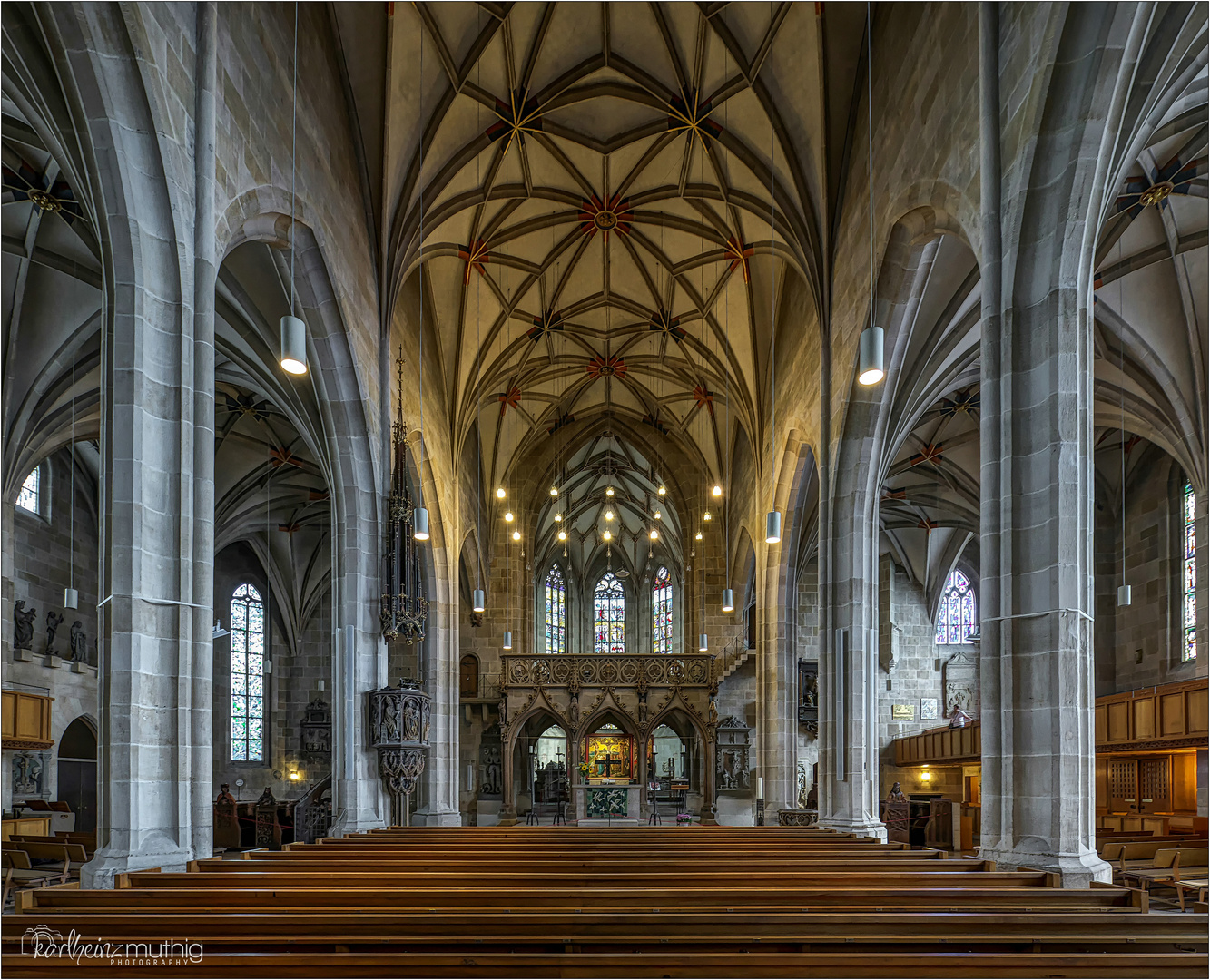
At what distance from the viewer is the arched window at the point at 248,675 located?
3238cm

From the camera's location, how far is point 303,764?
33.4 m

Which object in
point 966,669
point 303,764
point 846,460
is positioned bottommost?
point 303,764

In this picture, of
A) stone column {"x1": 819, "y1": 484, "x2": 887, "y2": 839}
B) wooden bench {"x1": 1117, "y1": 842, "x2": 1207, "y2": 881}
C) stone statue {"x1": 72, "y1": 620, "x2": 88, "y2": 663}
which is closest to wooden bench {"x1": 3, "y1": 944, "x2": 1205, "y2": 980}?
wooden bench {"x1": 1117, "y1": 842, "x2": 1207, "y2": 881}

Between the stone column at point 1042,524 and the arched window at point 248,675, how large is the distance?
94.8 ft

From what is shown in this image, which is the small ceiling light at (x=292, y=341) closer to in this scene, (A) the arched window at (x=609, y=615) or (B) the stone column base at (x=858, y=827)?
(B) the stone column base at (x=858, y=827)

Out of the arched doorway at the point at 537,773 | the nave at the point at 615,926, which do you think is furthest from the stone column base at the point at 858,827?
the arched doorway at the point at 537,773

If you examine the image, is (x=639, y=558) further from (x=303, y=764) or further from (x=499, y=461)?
(x=303, y=764)

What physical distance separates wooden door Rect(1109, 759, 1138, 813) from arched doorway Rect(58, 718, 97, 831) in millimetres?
24438

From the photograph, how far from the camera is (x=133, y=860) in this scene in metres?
7.86

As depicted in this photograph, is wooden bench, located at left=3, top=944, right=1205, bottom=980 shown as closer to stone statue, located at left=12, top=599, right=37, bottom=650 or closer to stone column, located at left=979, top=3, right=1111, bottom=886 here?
stone column, located at left=979, top=3, right=1111, bottom=886

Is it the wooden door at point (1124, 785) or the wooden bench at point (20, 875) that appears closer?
the wooden bench at point (20, 875)

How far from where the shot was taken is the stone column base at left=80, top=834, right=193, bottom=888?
25.1 feet

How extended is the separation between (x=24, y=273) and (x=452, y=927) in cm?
1540

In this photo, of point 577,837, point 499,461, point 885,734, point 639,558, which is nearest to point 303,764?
point 499,461
